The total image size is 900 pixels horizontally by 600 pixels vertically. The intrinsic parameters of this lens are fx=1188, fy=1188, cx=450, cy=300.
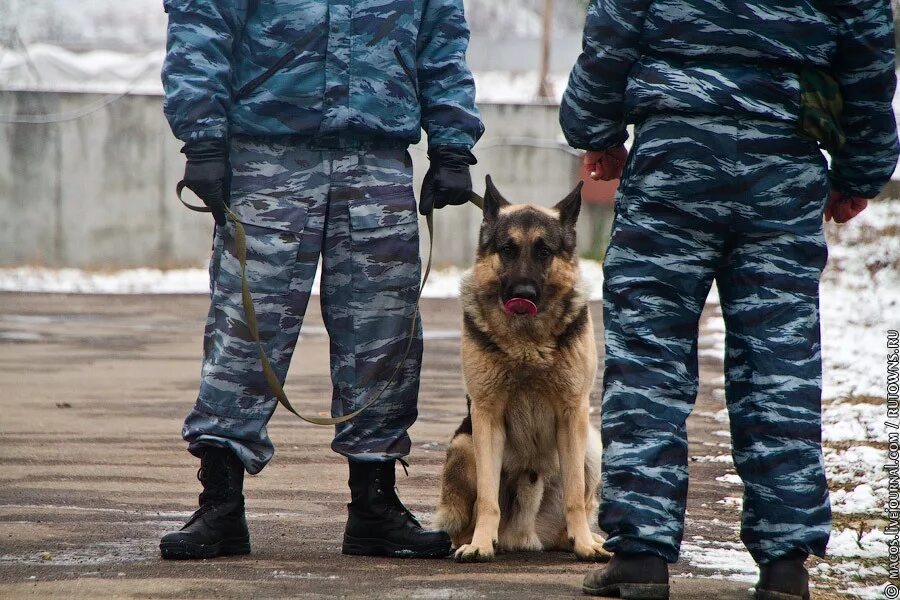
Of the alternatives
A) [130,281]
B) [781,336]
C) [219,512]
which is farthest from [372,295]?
[130,281]

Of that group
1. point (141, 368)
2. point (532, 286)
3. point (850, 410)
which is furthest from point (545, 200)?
point (532, 286)

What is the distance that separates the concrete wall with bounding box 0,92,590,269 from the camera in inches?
731

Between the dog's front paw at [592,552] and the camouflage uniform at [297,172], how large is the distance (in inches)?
35.6

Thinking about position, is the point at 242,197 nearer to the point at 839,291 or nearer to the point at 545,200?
the point at 839,291

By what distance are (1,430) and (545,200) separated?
14.1m

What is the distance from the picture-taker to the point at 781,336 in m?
3.28

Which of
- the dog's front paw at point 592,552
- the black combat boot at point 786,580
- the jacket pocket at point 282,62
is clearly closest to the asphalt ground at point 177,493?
the dog's front paw at point 592,552

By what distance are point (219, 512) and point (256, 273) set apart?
803 mm

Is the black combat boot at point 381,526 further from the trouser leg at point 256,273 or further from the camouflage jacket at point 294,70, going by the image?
the camouflage jacket at point 294,70

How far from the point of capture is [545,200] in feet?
65.1

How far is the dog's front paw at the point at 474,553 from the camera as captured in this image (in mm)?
4037

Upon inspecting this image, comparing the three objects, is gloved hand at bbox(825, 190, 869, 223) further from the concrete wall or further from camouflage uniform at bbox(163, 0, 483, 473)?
the concrete wall

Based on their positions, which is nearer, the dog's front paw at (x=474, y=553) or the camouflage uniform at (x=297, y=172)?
the camouflage uniform at (x=297, y=172)

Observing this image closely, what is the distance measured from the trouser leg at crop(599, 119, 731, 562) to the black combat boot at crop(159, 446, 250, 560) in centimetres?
132
